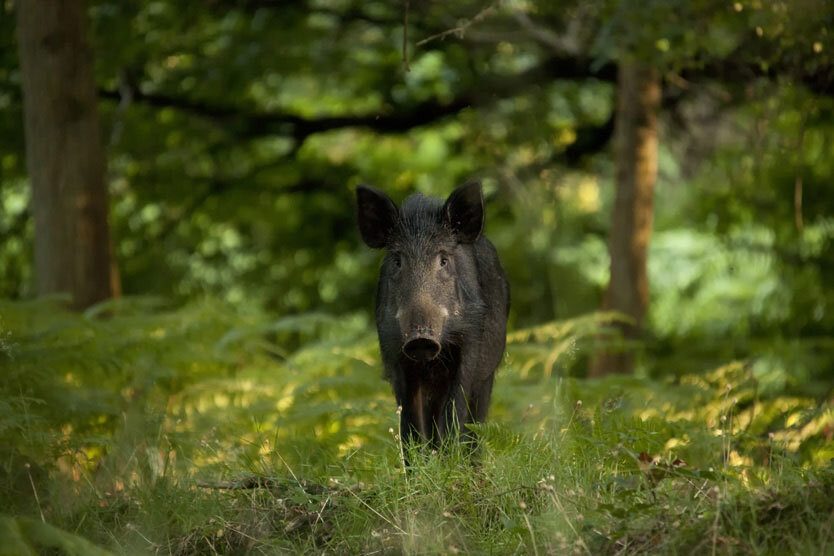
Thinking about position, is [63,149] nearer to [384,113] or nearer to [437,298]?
[384,113]

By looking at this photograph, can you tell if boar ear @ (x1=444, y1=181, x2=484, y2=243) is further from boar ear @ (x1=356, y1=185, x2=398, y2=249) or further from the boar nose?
the boar nose

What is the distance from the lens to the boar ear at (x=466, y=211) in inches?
185

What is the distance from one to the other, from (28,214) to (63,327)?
16.2ft

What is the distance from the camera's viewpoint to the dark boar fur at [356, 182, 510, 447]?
4.64 m

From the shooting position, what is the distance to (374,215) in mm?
4867

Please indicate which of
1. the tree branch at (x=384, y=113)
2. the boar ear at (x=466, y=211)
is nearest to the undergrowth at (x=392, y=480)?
the boar ear at (x=466, y=211)

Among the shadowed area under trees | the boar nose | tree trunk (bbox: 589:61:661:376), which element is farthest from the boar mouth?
tree trunk (bbox: 589:61:661:376)

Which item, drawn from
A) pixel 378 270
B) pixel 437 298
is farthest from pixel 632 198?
pixel 437 298

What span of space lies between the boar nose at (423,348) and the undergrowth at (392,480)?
1.36 ft

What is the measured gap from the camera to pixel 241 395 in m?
7.65

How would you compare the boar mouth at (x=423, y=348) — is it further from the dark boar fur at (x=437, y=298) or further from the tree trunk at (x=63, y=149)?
the tree trunk at (x=63, y=149)

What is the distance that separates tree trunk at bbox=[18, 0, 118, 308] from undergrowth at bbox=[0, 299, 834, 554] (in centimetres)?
211

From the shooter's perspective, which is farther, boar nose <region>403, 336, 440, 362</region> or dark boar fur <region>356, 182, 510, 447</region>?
dark boar fur <region>356, 182, 510, 447</region>

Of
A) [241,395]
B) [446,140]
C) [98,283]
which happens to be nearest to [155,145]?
[98,283]
